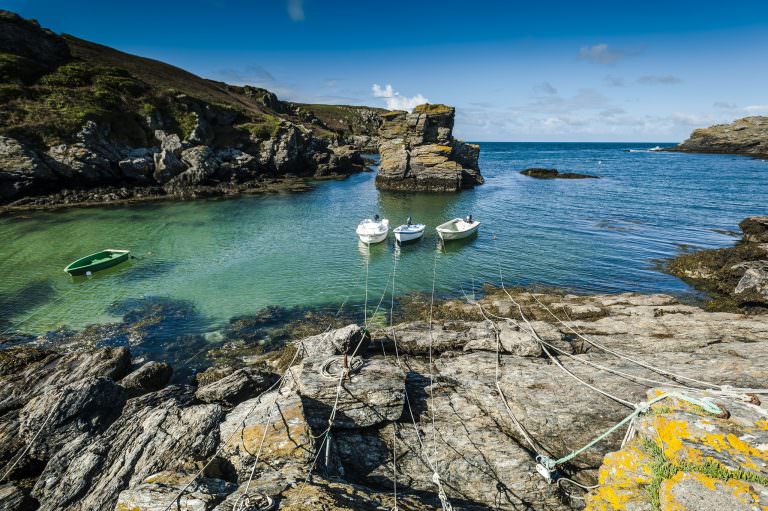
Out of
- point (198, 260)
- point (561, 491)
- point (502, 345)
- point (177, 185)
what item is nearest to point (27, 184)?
point (177, 185)

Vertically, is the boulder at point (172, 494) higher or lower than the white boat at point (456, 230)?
higher

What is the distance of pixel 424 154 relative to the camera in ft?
228

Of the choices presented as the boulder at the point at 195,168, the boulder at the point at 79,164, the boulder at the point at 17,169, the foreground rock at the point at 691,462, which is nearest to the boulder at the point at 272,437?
the foreground rock at the point at 691,462

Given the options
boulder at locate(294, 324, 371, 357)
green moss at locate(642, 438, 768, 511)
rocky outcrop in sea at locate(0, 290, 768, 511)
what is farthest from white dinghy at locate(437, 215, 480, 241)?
green moss at locate(642, 438, 768, 511)

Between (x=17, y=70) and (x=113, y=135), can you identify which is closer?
(x=17, y=70)

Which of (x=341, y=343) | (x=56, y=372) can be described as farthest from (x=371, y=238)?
(x=56, y=372)

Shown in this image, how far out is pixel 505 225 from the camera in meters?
41.1

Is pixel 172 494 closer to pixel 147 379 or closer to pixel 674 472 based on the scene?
pixel 674 472

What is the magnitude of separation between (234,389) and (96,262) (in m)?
22.6

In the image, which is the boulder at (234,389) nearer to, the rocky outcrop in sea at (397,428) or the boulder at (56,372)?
the rocky outcrop in sea at (397,428)

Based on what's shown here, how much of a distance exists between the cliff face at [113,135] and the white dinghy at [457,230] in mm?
41454

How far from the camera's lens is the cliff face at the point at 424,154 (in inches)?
2640

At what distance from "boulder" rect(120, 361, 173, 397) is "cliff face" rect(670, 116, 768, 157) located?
186272mm

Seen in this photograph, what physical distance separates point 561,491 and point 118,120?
3020 inches
